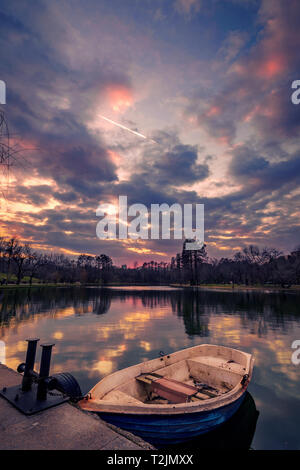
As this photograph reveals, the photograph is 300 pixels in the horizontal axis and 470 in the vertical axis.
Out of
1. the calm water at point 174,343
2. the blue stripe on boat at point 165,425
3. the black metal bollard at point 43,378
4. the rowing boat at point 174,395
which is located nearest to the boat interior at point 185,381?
the rowing boat at point 174,395

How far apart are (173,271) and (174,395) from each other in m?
155

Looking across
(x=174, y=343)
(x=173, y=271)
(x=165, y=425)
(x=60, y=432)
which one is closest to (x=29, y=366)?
(x=60, y=432)

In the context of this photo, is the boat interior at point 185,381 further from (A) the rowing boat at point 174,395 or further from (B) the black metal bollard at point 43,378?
(B) the black metal bollard at point 43,378

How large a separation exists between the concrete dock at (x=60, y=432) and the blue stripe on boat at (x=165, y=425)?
165 centimetres

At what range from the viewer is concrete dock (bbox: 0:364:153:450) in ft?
11.6

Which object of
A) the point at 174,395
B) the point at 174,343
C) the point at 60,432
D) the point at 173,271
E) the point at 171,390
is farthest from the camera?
the point at 173,271

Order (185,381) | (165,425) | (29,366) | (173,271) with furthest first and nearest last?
(173,271) → (185,381) → (165,425) → (29,366)

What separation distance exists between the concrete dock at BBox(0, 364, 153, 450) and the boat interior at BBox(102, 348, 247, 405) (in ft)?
7.14

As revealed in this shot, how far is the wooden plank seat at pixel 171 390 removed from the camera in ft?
24.3

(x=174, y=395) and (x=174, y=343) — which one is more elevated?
(x=174, y=395)

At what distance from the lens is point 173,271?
161 m

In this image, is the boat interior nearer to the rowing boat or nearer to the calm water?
the rowing boat

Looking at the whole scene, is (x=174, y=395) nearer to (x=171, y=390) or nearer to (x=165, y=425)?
(x=171, y=390)

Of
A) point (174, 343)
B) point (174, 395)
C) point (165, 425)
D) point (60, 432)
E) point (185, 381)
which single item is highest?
point (60, 432)
